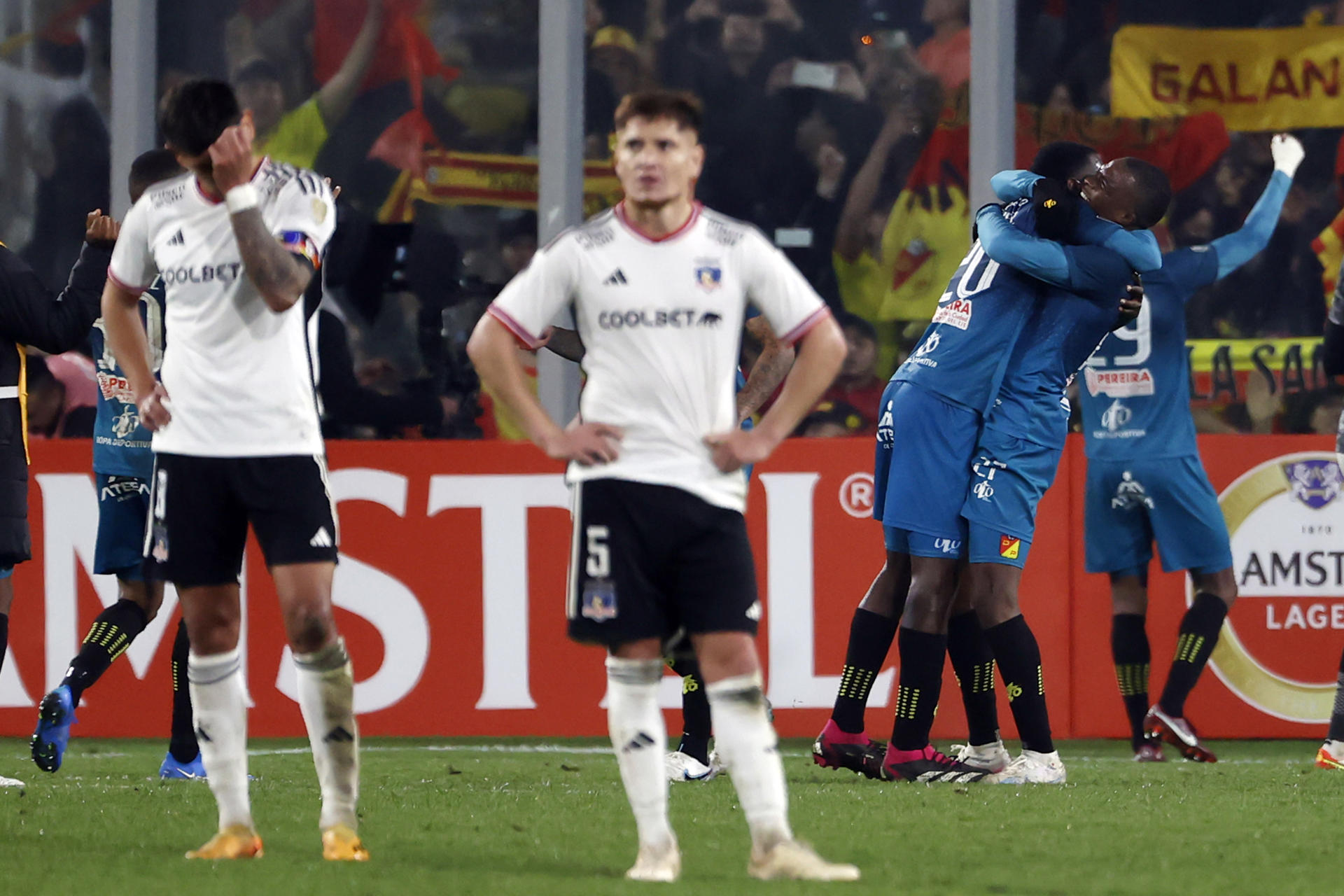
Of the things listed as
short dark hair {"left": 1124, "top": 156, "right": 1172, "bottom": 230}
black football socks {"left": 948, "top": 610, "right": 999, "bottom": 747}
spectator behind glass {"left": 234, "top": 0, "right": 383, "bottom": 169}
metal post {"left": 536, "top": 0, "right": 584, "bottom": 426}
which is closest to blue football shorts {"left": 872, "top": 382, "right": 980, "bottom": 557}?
black football socks {"left": 948, "top": 610, "right": 999, "bottom": 747}

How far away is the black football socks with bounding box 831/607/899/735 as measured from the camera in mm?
6730

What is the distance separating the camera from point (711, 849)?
16.3 ft

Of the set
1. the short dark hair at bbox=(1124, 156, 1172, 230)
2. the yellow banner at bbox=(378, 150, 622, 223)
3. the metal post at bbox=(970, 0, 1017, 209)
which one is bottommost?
the short dark hair at bbox=(1124, 156, 1172, 230)

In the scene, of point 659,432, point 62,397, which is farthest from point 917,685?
point 62,397

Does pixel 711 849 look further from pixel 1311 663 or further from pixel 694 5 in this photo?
pixel 694 5

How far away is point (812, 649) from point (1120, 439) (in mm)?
1565

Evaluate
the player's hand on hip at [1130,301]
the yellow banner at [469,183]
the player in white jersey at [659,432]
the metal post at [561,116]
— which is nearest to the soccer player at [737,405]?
the player's hand on hip at [1130,301]

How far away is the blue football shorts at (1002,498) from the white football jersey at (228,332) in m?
2.55

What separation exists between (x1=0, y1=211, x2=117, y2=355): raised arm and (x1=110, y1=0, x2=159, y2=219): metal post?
471 cm

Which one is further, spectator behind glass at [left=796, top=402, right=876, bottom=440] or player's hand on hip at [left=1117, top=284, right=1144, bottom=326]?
spectator behind glass at [left=796, top=402, right=876, bottom=440]

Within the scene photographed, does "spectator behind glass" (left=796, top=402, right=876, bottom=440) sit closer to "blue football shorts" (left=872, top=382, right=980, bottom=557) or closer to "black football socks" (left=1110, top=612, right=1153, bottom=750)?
"black football socks" (left=1110, top=612, right=1153, bottom=750)

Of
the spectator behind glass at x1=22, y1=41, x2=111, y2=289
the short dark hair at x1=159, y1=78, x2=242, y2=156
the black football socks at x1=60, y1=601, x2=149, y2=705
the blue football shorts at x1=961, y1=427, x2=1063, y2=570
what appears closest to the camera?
the short dark hair at x1=159, y1=78, x2=242, y2=156

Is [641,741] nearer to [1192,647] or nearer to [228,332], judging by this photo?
[228,332]

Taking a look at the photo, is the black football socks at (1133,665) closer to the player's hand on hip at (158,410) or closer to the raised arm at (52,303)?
the raised arm at (52,303)
